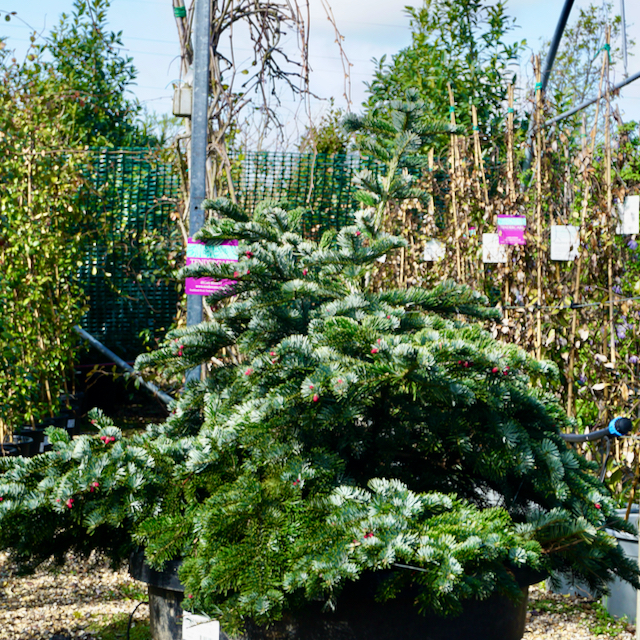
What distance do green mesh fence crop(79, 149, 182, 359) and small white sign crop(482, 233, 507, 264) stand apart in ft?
8.17

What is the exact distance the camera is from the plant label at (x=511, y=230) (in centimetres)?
407

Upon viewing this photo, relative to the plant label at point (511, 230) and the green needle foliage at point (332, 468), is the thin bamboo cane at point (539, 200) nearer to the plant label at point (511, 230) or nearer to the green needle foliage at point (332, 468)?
the plant label at point (511, 230)

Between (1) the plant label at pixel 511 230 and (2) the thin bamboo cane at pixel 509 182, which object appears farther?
(2) the thin bamboo cane at pixel 509 182

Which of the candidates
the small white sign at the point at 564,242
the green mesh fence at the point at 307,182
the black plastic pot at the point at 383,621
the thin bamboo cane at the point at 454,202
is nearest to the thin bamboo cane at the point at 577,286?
the small white sign at the point at 564,242

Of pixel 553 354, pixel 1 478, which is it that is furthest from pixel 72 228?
pixel 1 478

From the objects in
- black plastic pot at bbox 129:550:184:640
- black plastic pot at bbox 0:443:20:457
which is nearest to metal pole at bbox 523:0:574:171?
black plastic pot at bbox 129:550:184:640

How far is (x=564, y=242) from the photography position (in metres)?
3.88

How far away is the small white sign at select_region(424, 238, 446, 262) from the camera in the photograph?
4.62 meters

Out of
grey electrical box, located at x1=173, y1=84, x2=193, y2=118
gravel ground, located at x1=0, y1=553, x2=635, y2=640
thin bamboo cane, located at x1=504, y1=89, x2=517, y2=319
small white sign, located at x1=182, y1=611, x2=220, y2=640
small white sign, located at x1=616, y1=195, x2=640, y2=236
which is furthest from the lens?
thin bamboo cane, located at x1=504, y1=89, x2=517, y2=319

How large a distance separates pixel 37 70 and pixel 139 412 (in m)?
3.05

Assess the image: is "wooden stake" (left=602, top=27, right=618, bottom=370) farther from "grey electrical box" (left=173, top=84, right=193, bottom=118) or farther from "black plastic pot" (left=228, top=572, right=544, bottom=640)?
"black plastic pot" (left=228, top=572, right=544, bottom=640)

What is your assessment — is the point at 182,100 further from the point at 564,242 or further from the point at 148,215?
the point at 148,215

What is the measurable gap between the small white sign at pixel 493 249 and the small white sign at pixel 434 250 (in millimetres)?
471

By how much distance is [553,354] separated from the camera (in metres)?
3.96
